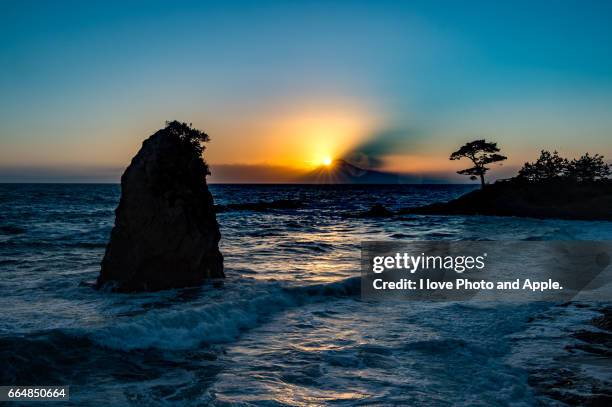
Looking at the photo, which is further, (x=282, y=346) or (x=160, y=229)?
(x=160, y=229)

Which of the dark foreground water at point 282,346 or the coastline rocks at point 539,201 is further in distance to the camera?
the coastline rocks at point 539,201

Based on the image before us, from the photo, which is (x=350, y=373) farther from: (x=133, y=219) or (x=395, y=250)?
(x=395, y=250)

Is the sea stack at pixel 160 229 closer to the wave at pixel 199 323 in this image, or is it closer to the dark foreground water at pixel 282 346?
the dark foreground water at pixel 282 346

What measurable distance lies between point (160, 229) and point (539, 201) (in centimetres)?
3835

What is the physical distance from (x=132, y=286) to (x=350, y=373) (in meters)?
6.47

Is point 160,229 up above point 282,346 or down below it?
above

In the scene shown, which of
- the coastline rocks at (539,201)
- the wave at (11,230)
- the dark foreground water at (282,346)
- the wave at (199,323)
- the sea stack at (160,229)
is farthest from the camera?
the coastline rocks at (539,201)

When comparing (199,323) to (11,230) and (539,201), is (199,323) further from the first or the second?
(539,201)

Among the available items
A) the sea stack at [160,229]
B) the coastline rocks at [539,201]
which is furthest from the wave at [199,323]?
the coastline rocks at [539,201]

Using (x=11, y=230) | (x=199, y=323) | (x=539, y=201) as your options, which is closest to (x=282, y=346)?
(x=199, y=323)

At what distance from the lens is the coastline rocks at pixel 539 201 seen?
3672 centimetres

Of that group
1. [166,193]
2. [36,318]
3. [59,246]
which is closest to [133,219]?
[166,193]

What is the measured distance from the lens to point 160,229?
11336 millimetres

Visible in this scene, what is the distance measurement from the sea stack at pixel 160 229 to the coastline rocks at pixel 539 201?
33.5 m
